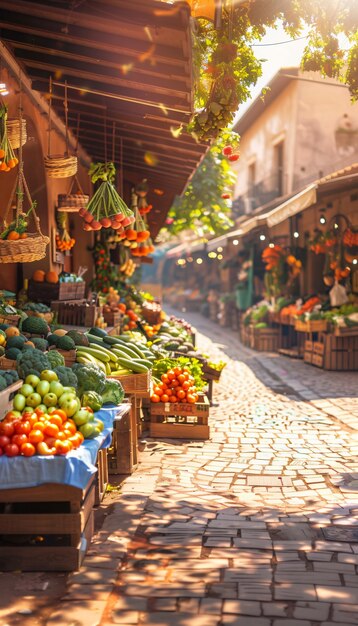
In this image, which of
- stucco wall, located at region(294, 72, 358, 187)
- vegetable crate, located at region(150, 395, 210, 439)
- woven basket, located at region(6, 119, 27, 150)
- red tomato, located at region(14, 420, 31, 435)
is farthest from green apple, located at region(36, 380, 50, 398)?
stucco wall, located at region(294, 72, 358, 187)

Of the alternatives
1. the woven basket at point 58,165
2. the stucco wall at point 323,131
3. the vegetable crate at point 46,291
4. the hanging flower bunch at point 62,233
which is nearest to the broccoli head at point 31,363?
the woven basket at point 58,165

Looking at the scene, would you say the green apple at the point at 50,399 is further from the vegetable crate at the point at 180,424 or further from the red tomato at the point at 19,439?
the vegetable crate at the point at 180,424

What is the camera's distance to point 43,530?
425cm

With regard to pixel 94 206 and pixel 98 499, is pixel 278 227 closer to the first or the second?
pixel 94 206

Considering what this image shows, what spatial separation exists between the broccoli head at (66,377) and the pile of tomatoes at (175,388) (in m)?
2.84

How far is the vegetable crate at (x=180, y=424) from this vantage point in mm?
8219

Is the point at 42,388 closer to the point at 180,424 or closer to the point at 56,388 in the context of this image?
the point at 56,388

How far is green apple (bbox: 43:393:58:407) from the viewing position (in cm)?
494

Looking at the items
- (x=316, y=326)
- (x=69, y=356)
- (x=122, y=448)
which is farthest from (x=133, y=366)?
(x=316, y=326)

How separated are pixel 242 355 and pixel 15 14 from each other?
13.2 meters

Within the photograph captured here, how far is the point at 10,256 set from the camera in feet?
18.9

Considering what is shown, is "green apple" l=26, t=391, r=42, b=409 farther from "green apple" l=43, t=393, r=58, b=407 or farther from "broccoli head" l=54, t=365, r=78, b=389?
"broccoli head" l=54, t=365, r=78, b=389

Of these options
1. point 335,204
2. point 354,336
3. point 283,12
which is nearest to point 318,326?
point 354,336

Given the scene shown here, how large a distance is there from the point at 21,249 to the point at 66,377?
121cm
